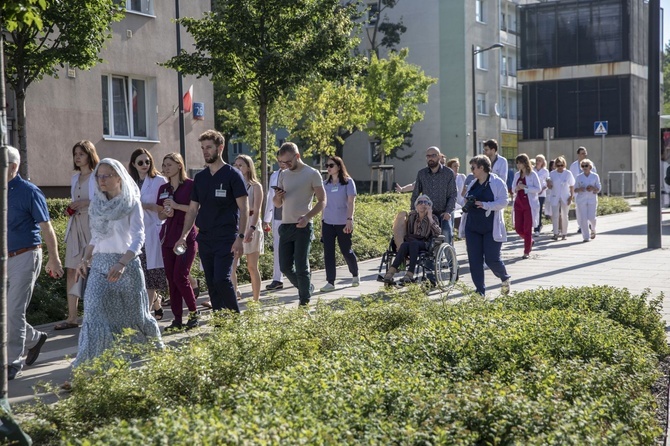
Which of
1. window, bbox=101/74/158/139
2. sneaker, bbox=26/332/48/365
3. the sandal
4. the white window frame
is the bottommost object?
the sandal

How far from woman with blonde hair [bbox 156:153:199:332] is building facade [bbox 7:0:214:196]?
1180cm

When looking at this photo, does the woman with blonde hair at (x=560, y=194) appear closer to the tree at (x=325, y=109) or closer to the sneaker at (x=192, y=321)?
the sneaker at (x=192, y=321)

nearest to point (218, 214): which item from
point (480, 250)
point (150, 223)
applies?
point (150, 223)

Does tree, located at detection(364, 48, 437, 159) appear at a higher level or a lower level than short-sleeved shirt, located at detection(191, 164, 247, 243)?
higher

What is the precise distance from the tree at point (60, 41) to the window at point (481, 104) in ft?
143

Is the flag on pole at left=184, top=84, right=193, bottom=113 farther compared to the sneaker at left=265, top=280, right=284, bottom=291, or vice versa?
the flag on pole at left=184, top=84, right=193, bottom=113

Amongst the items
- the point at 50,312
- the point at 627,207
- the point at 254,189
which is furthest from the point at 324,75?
the point at 627,207

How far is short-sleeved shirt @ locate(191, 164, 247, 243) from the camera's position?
9.27m

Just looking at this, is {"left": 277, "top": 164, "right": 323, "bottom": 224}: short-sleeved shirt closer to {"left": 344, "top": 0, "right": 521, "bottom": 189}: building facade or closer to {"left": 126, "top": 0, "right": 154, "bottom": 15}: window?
{"left": 126, "top": 0, "right": 154, "bottom": 15}: window

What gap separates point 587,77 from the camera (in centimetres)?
6097

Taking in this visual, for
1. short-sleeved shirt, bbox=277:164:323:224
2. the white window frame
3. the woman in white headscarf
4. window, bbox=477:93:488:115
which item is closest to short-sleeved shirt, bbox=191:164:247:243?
short-sleeved shirt, bbox=277:164:323:224

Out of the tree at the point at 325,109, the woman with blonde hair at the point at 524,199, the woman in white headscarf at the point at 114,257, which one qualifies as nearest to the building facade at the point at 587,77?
the tree at the point at 325,109

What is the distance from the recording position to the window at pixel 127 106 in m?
24.1

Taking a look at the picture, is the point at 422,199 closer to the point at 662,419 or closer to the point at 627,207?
the point at 662,419
